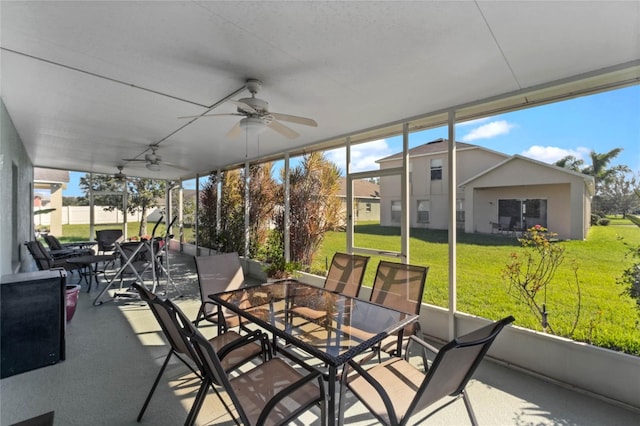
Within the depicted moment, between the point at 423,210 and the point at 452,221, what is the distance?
472mm

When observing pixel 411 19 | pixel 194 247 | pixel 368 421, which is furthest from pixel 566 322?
pixel 194 247

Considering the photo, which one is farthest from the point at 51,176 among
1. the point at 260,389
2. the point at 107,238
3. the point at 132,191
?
the point at 260,389

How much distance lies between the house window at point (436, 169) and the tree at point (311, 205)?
192 centimetres

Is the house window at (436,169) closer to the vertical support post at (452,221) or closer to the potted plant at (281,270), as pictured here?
the vertical support post at (452,221)

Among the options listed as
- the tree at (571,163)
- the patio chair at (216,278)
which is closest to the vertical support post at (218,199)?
the patio chair at (216,278)

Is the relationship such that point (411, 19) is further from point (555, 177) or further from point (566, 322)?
point (566, 322)

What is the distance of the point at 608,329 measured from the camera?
2.57 metres

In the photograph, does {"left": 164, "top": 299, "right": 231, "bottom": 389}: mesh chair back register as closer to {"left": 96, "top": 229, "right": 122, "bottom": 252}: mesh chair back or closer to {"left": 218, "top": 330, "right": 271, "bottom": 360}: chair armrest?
{"left": 218, "top": 330, "right": 271, "bottom": 360}: chair armrest

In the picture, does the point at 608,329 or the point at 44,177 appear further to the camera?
the point at 44,177

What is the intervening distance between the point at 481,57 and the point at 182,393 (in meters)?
3.59

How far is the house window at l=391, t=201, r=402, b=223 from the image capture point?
3.94m

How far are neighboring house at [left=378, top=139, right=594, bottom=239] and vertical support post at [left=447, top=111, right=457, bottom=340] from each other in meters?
0.09

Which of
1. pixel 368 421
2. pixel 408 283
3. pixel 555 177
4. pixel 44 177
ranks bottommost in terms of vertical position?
pixel 368 421

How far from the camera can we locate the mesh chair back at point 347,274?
3.17m
